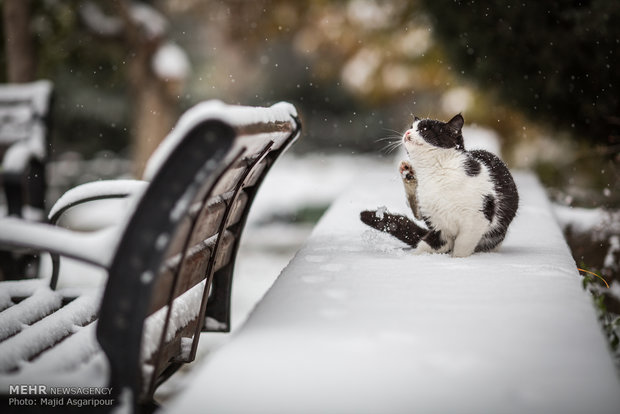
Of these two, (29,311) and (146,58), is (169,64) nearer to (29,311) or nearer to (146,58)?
(146,58)

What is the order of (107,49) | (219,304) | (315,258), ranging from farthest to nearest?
1. (107,49)
2. (219,304)
3. (315,258)

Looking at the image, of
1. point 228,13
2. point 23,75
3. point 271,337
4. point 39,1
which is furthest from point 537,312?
point 228,13

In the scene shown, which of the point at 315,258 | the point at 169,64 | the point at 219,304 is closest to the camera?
the point at 315,258

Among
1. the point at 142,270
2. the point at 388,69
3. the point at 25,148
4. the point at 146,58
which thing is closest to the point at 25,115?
the point at 25,148

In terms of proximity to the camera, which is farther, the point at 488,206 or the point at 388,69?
the point at 388,69

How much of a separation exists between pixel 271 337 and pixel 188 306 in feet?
2.18

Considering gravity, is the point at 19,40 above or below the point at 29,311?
above

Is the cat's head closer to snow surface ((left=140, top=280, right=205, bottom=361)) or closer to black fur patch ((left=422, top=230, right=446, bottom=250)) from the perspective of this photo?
black fur patch ((left=422, top=230, right=446, bottom=250))

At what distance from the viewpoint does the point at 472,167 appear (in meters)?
2.39

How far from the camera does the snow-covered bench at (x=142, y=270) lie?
51.6 inches

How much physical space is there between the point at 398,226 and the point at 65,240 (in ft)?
4.62

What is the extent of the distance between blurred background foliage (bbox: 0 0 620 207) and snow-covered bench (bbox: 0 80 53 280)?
8.78 feet

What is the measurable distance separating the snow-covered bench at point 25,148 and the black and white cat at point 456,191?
2.66m

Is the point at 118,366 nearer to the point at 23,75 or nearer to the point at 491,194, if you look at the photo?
the point at 491,194
